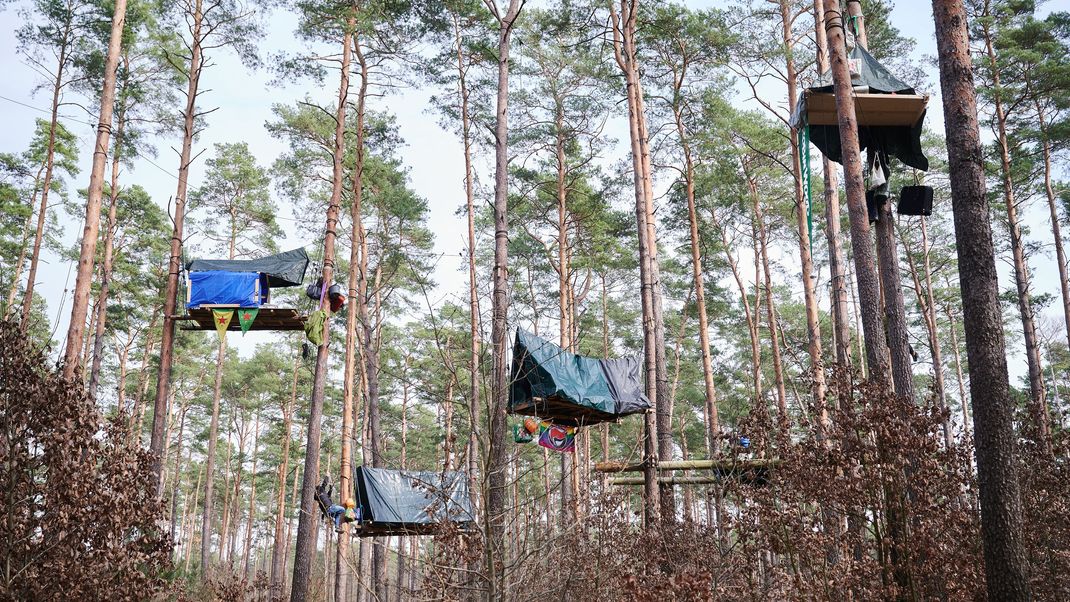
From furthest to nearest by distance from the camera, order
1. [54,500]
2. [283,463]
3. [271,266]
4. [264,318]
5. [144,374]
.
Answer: [283,463]
[144,374]
[271,266]
[264,318]
[54,500]

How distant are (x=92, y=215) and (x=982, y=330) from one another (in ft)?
32.0

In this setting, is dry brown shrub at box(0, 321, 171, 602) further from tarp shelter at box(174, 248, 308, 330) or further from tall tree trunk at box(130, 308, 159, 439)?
tall tree trunk at box(130, 308, 159, 439)

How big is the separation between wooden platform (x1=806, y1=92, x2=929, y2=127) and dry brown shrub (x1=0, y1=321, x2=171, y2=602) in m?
Answer: 7.36

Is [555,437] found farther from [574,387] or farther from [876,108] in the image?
[876,108]

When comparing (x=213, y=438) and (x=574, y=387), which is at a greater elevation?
(x=574, y=387)

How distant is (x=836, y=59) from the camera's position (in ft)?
23.3

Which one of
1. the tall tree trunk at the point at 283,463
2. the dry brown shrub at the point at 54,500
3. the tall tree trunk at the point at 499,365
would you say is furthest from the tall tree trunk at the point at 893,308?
the tall tree trunk at the point at 283,463

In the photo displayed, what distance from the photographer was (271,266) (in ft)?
33.5

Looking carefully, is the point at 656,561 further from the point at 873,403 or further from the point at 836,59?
the point at 836,59

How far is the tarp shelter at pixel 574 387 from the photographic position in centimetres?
790

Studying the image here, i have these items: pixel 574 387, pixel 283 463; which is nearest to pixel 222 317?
pixel 574 387

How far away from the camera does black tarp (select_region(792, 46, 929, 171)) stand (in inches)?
290

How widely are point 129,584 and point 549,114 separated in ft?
44.4

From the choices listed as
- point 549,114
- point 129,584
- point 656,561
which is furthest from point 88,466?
point 549,114
